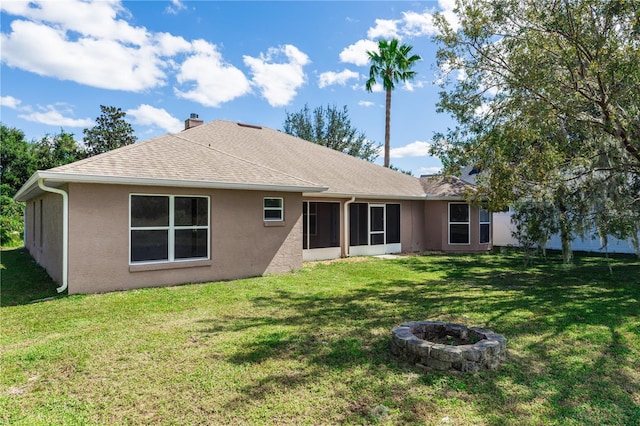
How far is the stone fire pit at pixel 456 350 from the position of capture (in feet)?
13.4

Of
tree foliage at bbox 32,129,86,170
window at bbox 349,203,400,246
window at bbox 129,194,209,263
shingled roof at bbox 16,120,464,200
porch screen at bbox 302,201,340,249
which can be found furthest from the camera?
tree foliage at bbox 32,129,86,170

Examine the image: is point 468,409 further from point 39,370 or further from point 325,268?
point 325,268

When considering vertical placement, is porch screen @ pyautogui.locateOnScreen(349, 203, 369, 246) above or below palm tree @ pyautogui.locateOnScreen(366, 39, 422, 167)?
below

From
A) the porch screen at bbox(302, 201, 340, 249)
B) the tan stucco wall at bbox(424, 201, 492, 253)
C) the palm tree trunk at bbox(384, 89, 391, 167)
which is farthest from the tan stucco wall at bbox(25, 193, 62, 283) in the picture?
the palm tree trunk at bbox(384, 89, 391, 167)

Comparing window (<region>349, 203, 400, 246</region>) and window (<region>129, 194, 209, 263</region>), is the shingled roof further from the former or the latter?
window (<region>349, 203, 400, 246</region>)

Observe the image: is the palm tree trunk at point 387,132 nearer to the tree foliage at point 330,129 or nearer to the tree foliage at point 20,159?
the tree foliage at point 330,129

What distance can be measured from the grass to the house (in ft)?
2.47

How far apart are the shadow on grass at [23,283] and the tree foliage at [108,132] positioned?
23930 mm

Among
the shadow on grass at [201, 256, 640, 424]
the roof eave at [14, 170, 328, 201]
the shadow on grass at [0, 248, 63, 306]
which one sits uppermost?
the roof eave at [14, 170, 328, 201]

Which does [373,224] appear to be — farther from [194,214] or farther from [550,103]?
[550,103]

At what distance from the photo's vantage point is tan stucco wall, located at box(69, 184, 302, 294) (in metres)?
7.55

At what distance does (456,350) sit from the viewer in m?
4.12

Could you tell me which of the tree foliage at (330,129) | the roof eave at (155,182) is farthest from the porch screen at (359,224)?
the tree foliage at (330,129)

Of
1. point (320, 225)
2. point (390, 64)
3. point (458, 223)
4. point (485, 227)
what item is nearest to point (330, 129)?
point (390, 64)
